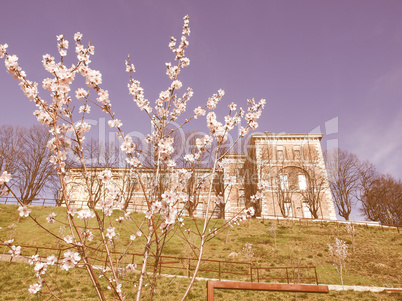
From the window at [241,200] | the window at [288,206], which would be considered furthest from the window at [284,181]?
the window at [241,200]

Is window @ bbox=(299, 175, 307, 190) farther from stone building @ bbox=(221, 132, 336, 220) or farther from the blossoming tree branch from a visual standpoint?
the blossoming tree branch

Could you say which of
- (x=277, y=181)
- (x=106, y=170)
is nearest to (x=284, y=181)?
(x=277, y=181)

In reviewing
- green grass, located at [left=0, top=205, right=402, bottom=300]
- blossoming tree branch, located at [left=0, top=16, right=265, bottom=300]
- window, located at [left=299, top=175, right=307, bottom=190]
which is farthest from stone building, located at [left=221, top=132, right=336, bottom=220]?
blossoming tree branch, located at [left=0, top=16, right=265, bottom=300]

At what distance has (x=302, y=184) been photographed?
34750 mm

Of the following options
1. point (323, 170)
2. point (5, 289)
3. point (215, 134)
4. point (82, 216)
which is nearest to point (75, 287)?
point (5, 289)

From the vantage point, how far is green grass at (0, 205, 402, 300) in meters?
12.0

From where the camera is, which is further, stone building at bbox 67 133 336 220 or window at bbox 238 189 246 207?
window at bbox 238 189 246 207

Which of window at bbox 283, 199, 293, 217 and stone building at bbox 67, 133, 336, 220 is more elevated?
stone building at bbox 67, 133, 336, 220

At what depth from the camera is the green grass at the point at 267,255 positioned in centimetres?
1199

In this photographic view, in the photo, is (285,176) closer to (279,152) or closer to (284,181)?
(284,181)

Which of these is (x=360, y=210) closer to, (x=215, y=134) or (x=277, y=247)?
(x=277, y=247)

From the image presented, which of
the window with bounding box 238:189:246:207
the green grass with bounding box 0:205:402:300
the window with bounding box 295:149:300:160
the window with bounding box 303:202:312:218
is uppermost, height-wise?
the window with bounding box 295:149:300:160

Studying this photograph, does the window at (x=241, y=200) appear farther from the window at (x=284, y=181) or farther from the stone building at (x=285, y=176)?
the window at (x=284, y=181)

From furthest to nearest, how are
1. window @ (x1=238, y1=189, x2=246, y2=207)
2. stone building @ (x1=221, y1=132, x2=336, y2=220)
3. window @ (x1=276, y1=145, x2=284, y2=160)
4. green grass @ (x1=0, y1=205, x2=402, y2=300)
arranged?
window @ (x1=276, y1=145, x2=284, y2=160) < window @ (x1=238, y1=189, x2=246, y2=207) < stone building @ (x1=221, y1=132, x2=336, y2=220) < green grass @ (x1=0, y1=205, x2=402, y2=300)
